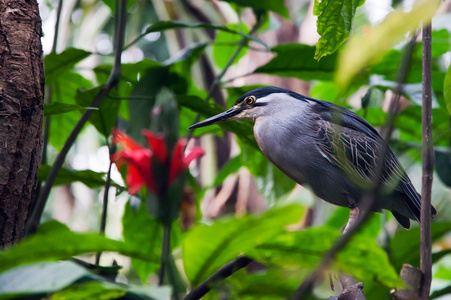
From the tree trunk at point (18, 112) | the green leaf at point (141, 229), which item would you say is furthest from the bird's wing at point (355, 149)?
the tree trunk at point (18, 112)

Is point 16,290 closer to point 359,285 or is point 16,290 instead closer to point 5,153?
Result: point 5,153

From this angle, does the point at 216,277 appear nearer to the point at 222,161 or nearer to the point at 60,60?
the point at 60,60

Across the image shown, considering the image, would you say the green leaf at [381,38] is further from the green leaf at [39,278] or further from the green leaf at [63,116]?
the green leaf at [63,116]

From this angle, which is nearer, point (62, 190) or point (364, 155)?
point (364, 155)

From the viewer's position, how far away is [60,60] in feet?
6.72

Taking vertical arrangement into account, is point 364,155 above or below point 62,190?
above

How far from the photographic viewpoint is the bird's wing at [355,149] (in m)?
2.23

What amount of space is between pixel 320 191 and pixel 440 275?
1.79 metres

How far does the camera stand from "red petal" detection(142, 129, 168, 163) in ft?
2.23

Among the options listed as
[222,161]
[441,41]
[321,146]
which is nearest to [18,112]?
[321,146]

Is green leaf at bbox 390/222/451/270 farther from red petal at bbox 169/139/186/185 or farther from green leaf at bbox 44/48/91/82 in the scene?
red petal at bbox 169/139/186/185

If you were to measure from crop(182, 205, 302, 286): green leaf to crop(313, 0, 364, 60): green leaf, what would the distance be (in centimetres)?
58

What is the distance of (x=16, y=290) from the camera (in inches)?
25.9

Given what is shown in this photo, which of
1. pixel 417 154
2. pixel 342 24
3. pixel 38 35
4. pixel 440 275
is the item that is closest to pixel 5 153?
pixel 38 35
